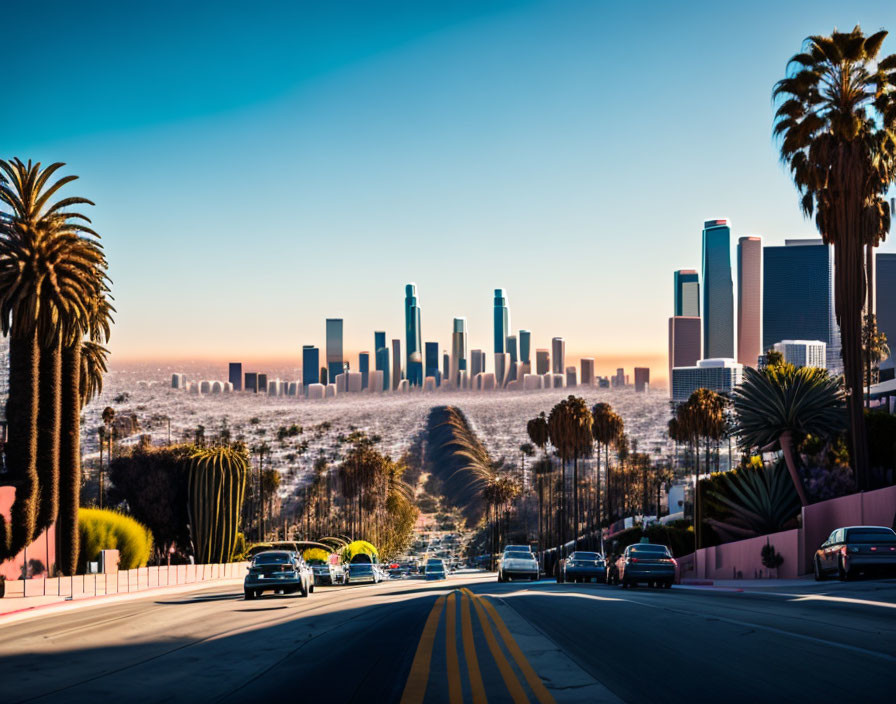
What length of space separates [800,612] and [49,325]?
42.8 metres

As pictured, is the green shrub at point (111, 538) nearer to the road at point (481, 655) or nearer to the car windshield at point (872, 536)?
the road at point (481, 655)

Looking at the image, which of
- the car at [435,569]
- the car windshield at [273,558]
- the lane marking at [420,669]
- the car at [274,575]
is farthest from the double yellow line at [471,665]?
the car at [435,569]

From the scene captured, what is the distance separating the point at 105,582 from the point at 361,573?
19.0 metres

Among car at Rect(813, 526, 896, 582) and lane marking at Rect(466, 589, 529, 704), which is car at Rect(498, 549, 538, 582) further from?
lane marking at Rect(466, 589, 529, 704)

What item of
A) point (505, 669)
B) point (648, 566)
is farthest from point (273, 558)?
point (505, 669)

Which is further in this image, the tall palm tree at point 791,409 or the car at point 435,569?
the car at point 435,569

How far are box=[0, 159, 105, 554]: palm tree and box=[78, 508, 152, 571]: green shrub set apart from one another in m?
6.18

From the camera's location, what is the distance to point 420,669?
12.4 metres

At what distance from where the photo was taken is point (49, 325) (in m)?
51.7

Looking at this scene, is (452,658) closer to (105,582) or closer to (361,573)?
(105,582)

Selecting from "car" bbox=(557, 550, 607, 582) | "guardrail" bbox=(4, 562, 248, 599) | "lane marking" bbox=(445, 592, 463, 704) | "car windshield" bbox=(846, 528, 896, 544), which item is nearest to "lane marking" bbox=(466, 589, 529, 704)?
"lane marking" bbox=(445, 592, 463, 704)

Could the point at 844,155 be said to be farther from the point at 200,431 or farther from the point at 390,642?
the point at 200,431

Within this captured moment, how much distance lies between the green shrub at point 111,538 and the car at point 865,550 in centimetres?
4247

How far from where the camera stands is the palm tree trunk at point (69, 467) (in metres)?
53.8
